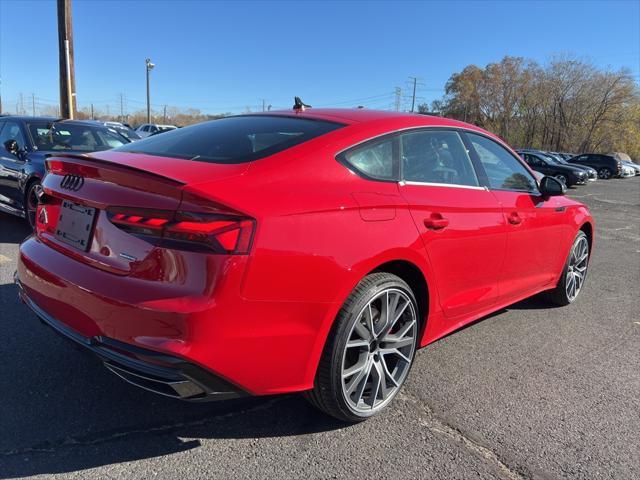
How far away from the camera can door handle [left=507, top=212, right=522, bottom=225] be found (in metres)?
3.58

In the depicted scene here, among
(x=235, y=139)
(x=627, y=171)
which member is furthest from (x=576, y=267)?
(x=627, y=171)

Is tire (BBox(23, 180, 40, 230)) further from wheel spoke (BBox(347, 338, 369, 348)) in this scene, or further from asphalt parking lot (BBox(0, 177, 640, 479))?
wheel spoke (BBox(347, 338, 369, 348))

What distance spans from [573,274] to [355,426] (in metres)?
3.23

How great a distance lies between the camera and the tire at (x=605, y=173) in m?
35.5

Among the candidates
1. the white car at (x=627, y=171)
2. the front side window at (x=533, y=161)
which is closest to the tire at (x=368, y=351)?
the front side window at (x=533, y=161)

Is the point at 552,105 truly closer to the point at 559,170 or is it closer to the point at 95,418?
the point at 559,170

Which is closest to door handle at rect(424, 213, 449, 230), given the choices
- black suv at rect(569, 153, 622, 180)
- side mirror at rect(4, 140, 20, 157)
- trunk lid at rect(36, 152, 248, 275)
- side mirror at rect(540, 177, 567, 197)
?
trunk lid at rect(36, 152, 248, 275)

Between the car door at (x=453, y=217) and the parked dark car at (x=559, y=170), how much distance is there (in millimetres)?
22366

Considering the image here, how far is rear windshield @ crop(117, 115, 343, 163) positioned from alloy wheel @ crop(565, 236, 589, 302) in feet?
10.3

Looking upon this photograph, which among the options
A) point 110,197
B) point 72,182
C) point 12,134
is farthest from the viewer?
point 12,134

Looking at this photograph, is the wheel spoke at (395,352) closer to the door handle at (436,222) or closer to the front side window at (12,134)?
the door handle at (436,222)

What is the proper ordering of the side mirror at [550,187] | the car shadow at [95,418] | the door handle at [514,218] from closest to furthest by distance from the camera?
1. the car shadow at [95,418]
2. the door handle at [514,218]
3. the side mirror at [550,187]

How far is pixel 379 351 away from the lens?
8.86 feet

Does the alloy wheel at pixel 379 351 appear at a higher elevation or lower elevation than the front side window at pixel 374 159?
lower
